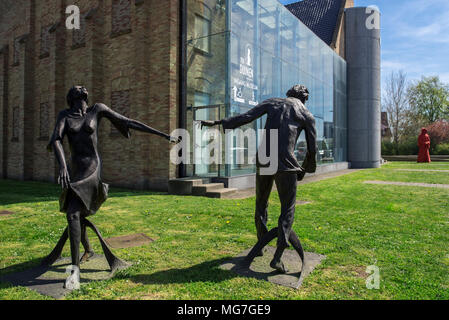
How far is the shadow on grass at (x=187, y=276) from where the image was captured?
12.1 ft

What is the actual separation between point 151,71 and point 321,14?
21687 mm

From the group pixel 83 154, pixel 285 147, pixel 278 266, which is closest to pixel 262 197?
pixel 285 147

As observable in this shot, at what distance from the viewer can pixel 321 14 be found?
2877 cm

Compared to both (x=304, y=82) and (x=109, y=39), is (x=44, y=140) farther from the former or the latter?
(x=304, y=82)

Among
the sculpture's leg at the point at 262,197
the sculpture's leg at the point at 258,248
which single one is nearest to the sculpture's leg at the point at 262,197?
the sculpture's leg at the point at 262,197

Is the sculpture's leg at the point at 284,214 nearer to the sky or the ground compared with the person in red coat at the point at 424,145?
nearer to the ground

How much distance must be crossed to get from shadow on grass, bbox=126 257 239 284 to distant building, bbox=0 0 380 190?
786cm

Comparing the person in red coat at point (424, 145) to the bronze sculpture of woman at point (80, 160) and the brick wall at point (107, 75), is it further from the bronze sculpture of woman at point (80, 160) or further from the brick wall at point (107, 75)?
the bronze sculpture of woman at point (80, 160)

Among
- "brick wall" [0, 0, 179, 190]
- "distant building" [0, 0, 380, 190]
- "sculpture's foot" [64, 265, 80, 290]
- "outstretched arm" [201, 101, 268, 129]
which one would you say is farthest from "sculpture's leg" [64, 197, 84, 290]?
"brick wall" [0, 0, 179, 190]

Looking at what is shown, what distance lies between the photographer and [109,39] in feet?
47.3

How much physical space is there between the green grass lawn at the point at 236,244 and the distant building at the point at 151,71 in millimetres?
3877

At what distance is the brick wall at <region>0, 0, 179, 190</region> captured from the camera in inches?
493
